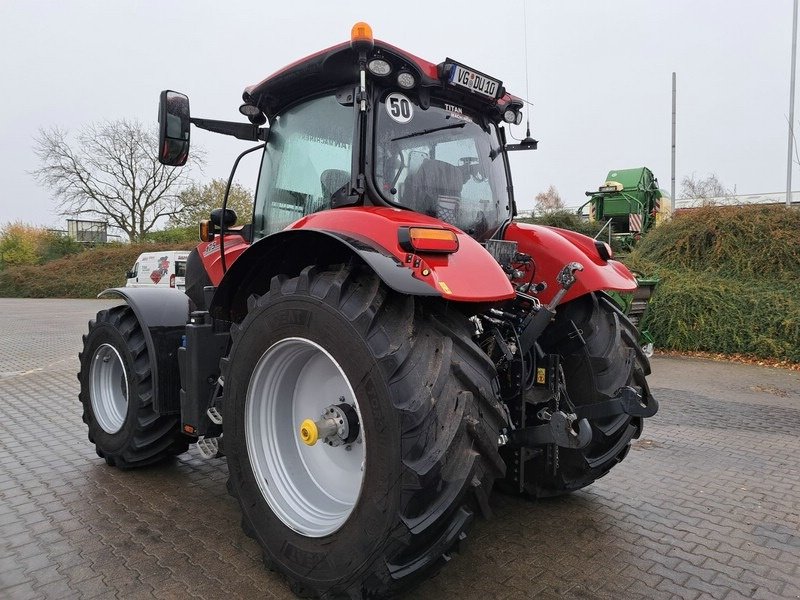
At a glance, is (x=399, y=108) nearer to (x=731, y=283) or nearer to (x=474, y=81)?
(x=474, y=81)

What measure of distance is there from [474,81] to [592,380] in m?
1.71

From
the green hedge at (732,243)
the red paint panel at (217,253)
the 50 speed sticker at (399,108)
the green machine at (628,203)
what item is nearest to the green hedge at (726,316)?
the green hedge at (732,243)

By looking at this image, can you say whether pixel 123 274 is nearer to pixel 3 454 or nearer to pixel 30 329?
pixel 30 329

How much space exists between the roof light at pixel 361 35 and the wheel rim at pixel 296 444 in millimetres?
1409

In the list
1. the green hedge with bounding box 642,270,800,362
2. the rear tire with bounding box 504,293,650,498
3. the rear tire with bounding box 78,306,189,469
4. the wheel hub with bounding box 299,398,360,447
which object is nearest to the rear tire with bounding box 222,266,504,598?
the wheel hub with bounding box 299,398,360,447

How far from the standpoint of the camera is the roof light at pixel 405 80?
9.26ft

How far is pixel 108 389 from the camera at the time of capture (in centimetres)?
425

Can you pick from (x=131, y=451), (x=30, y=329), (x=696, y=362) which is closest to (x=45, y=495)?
(x=131, y=451)

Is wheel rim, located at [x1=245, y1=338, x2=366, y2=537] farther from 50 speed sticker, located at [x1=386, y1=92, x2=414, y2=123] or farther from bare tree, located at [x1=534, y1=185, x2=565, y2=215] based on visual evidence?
bare tree, located at [x1=534, y1=185, x2=565, y2=215]

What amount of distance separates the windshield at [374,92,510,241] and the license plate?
18 centimetres

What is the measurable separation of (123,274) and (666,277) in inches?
1115

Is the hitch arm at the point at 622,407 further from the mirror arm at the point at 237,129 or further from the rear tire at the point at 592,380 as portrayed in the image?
the mirror arm at the point at 237,129

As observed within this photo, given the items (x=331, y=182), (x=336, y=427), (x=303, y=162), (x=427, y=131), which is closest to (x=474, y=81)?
(x=427, y=131)

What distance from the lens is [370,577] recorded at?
83.8 inches
